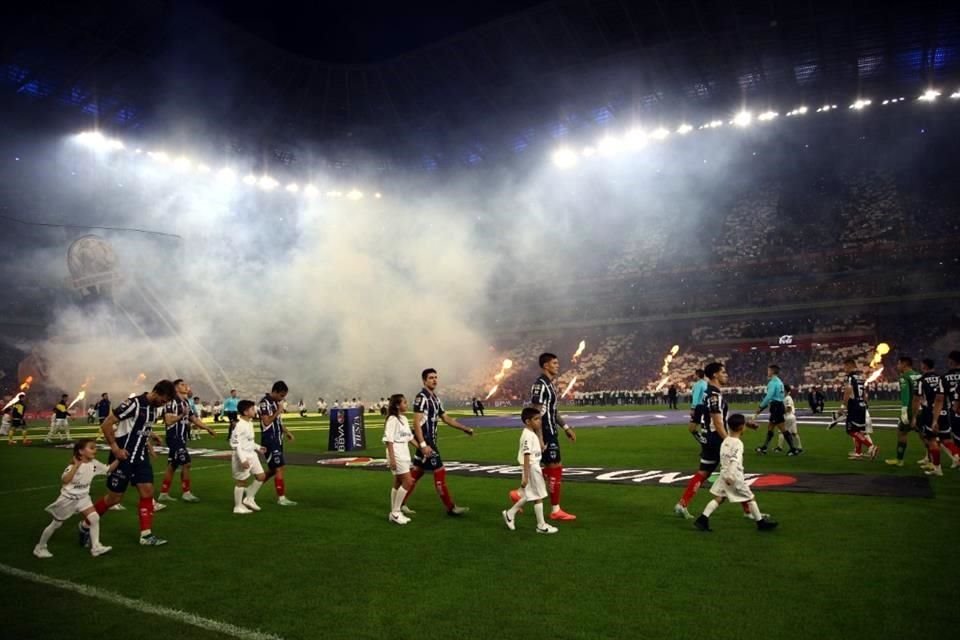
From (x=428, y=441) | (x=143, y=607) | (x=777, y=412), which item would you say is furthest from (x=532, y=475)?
(x=777, y=412)

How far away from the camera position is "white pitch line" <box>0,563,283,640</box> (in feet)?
A: 14.7

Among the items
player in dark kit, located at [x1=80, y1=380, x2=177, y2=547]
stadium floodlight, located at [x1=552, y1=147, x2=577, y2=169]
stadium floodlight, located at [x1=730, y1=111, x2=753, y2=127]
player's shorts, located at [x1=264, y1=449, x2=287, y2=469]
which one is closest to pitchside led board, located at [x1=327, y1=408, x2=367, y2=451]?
player's shorts, located at [x1=264, y1=449, x2=287, y2=469]

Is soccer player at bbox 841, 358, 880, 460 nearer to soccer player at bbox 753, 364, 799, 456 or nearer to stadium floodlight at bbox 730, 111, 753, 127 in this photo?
soccer player at bbox 753, 364, 799, 456

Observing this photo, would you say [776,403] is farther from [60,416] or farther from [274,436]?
[60,416]

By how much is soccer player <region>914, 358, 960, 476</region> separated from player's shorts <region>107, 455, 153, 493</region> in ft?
37.5

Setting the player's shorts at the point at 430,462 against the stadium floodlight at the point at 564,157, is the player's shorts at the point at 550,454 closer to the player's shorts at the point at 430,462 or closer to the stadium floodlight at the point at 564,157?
the player's shorts at the point at 430,462

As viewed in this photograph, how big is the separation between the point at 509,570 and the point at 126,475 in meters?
4.70

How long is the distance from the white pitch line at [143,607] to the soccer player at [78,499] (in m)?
0.54

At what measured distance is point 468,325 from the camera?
181ft

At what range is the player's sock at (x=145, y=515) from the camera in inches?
292

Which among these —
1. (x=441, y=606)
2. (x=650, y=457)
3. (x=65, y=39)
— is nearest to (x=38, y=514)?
(x=441, y=606)

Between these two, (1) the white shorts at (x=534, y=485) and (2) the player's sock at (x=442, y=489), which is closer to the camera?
(1) the white shorts at (x=534, y=485)

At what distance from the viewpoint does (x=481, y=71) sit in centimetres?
4319

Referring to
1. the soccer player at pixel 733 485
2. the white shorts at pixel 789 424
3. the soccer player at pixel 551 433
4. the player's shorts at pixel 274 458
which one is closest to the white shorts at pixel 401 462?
the soccer player at pixel 551 433
